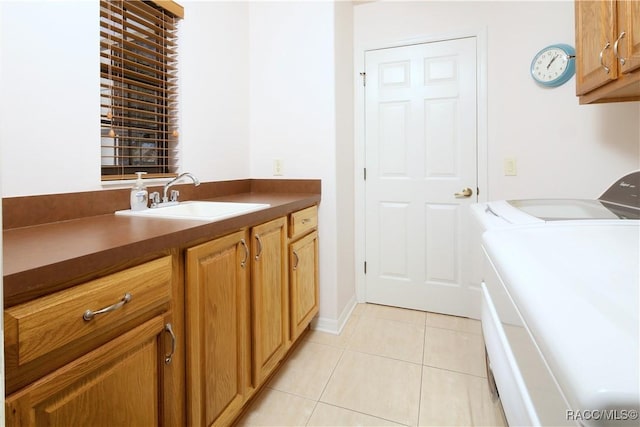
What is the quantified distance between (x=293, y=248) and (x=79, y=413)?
1.16 m

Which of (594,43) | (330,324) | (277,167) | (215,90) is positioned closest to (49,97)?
(215,90)

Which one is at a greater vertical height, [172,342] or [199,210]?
[199,210]

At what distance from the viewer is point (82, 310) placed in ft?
2.35

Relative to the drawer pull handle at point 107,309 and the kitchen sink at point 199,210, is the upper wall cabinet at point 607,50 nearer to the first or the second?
the kitchen sink at point 199,210

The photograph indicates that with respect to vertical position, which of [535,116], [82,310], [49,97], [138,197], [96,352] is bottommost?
[96,352]

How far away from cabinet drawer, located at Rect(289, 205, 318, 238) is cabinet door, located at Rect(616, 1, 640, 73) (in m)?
1.50

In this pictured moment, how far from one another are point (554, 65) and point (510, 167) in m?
0.66

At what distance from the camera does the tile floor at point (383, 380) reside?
58.0 inches

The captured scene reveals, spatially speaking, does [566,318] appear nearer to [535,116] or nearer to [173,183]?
[173,183]

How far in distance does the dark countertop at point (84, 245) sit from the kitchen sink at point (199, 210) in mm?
49

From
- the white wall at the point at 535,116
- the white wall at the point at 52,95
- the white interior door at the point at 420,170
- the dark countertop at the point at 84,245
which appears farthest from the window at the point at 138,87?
the white wall at the point at 535,116

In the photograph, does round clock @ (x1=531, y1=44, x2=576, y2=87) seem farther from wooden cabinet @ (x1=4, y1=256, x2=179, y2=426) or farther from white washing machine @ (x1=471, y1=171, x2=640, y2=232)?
wooden cabinet @ (x1=4, y1=256, x2=179, y2=426)

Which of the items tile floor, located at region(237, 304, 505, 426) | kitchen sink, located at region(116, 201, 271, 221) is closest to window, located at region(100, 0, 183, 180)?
kitchen sink, located at region(116, 201, 271, 221)

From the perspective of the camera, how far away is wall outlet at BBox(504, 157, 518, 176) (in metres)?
2.25
